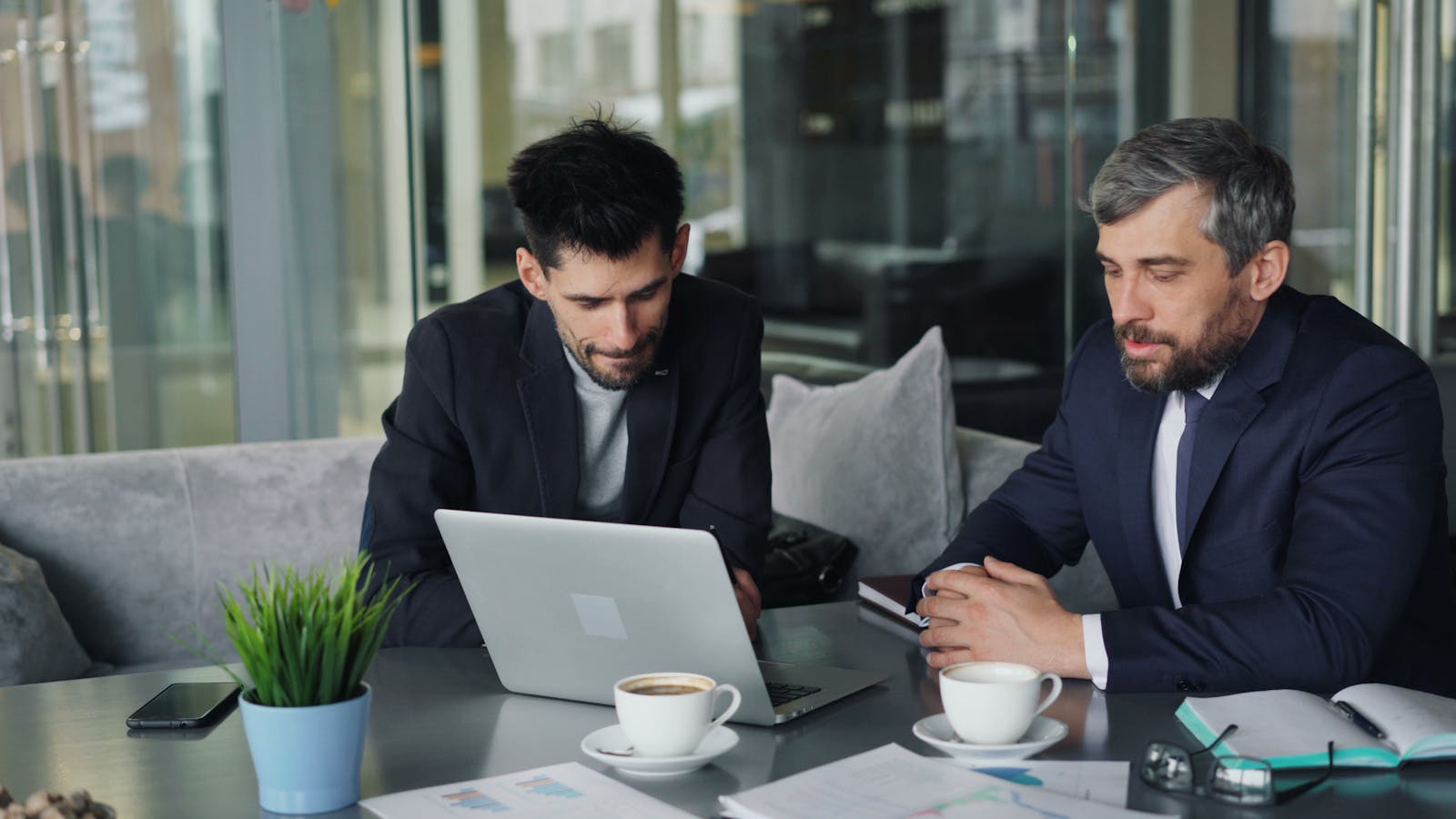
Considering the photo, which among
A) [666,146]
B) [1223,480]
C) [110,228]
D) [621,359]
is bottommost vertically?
[1223,480]

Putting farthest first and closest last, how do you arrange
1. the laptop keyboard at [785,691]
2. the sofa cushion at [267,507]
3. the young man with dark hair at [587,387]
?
the sofa cushion at [267,507] < the young man with dark hair at [587,387] < the laptop keyboard at [785,691]

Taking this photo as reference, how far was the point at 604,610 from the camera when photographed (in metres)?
1.44

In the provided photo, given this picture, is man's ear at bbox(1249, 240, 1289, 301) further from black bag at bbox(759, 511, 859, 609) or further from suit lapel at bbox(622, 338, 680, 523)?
black bag at bbox(759, 511, 859, 609)

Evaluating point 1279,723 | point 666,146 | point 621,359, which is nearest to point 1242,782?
point 1279,723

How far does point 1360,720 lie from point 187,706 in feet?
3.71

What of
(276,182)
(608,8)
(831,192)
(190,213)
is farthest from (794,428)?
(831,192)

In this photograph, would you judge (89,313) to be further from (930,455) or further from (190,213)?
(930,455)

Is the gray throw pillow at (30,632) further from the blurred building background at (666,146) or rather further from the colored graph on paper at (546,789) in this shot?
the colored graph on paper at (546,789)

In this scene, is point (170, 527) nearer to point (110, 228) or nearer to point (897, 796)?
point (110, 228)

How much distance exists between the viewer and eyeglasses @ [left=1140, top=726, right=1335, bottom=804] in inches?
46.6

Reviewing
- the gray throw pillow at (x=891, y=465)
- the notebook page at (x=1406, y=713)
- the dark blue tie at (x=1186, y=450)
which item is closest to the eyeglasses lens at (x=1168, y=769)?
the notebook page at (x=1406, y=713)

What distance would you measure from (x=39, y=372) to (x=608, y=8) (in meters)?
3.05

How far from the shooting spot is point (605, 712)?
148cm

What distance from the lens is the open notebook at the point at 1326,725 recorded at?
1262mm
